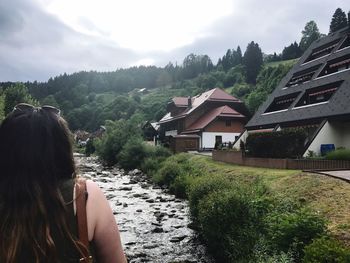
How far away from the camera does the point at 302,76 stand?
3647cm

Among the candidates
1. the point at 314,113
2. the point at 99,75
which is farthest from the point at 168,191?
the point at 99,75

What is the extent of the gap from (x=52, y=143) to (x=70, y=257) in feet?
2.31

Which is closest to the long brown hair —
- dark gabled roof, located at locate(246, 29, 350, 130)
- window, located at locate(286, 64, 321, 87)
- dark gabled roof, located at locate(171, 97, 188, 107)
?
dark gabled roof, located at locate(246, 29, 350, 130)

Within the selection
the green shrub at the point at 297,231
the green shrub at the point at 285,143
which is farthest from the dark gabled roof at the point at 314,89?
the green shrub at the point at 297,231

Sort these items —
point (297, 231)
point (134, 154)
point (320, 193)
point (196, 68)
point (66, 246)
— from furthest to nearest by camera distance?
point (196, 68), point (134, 154), point (320, 193), point (297, 231), point (66, 246)

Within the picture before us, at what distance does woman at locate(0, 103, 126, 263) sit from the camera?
204 cm

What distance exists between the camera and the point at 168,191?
26516 millimetres

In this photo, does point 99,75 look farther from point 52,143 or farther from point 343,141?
point 52,143

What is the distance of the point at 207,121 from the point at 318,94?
1906 centimetres

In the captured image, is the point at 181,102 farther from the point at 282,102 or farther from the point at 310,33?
the point at 310,33

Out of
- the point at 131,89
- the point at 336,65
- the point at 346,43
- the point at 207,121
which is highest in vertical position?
the point at 131,89

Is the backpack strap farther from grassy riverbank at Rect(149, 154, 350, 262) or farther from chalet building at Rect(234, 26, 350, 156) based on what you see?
chalet building at Rect(234, 26, 350, 156)

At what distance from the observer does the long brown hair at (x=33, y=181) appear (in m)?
2.04

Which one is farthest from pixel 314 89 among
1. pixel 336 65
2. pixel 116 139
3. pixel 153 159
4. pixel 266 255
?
pixel 116 139
